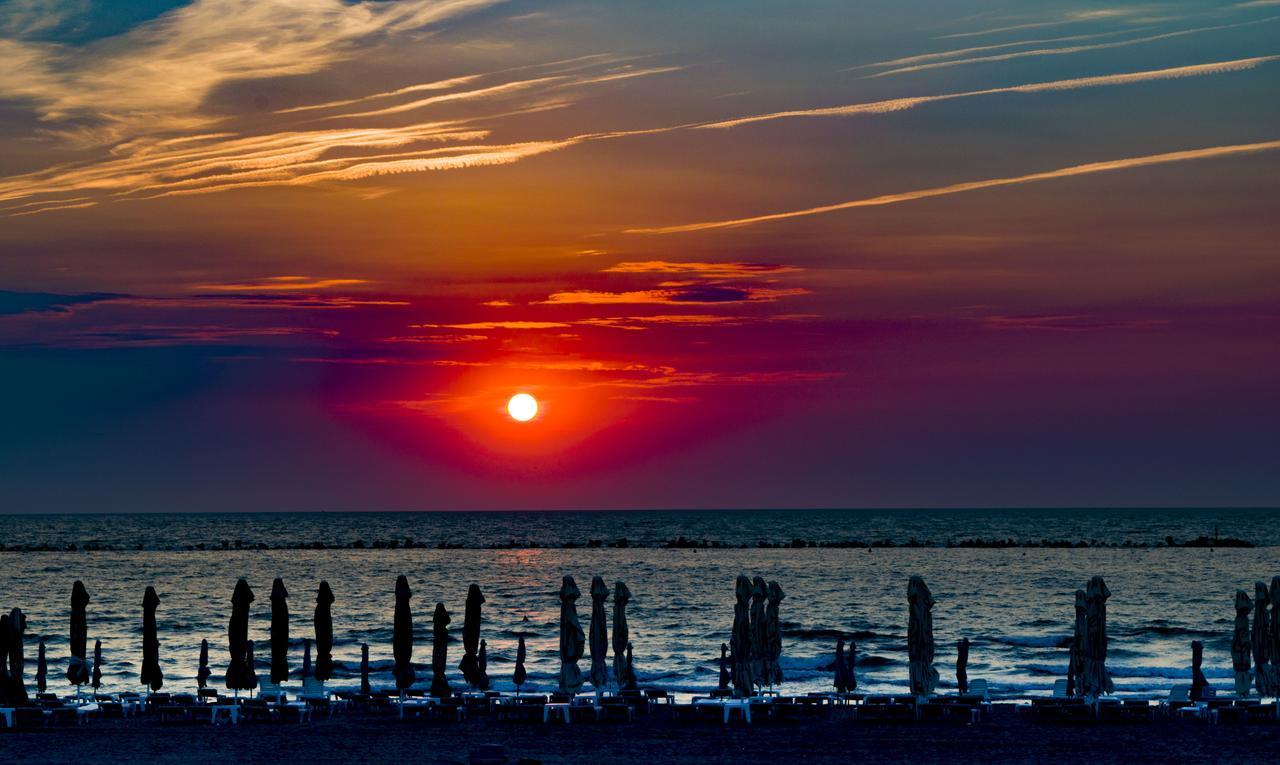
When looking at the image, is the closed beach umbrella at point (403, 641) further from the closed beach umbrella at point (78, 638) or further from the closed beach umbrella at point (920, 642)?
the closed beach umbrella at point (920, 642)

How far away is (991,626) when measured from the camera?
211 feet

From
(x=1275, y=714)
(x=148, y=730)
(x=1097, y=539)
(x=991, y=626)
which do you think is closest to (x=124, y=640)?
(x=148, y=730)

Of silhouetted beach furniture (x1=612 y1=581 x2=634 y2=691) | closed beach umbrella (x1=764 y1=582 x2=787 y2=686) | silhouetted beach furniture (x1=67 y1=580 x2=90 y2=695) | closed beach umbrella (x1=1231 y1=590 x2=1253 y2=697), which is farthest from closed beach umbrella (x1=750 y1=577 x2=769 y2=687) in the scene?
silhouetted beach furniture (x1=67 y1=580 x2=90 y2=695)

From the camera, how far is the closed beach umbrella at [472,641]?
103ft

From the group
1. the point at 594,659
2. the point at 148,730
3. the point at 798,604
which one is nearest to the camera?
the point at 148,730

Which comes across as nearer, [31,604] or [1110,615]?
[1110,615]

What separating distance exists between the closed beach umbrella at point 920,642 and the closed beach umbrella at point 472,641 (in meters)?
8.92

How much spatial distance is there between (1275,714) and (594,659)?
13.3m

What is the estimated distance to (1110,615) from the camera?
69.9m

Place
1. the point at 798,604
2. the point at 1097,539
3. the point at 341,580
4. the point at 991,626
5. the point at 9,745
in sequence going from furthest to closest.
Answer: the point at 1097,539 < the point at 341,580 < the point at 798,604 < the point at 991,626 < the point at 9,745

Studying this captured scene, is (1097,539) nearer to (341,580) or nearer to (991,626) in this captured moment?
(341,580)

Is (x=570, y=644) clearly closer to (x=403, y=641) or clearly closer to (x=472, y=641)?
(x=472, y=641)

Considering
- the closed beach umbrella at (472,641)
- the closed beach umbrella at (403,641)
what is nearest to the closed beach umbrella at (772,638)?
the closed beach umbrella at (472,641)

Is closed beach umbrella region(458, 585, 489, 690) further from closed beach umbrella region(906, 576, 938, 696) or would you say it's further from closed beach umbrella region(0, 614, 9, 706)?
closed beach umbrella region(0, 614, 9, 706)
